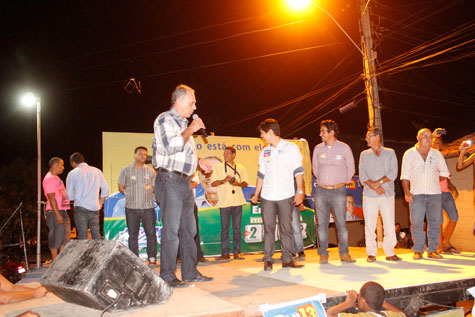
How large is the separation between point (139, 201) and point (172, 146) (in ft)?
9.55

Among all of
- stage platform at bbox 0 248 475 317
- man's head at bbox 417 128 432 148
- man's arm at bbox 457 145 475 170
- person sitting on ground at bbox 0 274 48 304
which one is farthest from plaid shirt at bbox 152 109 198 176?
man's arm at bbox 457 145 475 170

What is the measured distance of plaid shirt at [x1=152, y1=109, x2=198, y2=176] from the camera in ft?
12.6

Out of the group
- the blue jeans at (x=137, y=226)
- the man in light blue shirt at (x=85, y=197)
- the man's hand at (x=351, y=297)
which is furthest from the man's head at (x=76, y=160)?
the man's hand at (x=351, y=297)

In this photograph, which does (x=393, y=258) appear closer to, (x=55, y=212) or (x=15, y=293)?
(x=15, y=293)

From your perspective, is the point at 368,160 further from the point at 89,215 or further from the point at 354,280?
the point at 89,215

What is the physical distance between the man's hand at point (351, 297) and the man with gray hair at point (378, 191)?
8.42ft

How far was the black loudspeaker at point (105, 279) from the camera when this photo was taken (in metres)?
2.82

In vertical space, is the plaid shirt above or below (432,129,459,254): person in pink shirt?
above

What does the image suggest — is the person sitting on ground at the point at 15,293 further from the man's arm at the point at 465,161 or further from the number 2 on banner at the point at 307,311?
the man's arm at the point at 465,161

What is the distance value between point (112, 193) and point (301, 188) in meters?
4.27

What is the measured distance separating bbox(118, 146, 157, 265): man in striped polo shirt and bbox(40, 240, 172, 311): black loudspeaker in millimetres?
3111

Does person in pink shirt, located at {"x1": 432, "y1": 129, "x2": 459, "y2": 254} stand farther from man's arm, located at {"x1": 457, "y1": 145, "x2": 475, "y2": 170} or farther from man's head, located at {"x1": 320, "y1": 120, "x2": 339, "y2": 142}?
man's head, located at {"x1": 320, "y1": 120, "x2": 339, "y2": 142}

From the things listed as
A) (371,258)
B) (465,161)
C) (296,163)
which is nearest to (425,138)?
(465,161)

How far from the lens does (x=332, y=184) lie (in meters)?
5.76
